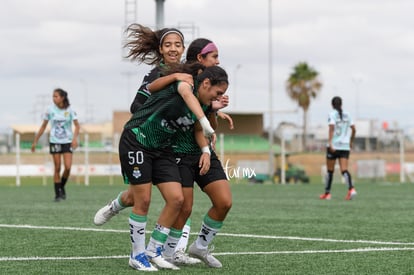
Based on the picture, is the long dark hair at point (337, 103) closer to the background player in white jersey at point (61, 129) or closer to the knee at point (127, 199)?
the background player in white jersey at point (61, 129)

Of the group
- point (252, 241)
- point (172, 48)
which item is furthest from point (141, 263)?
point (252, 241)

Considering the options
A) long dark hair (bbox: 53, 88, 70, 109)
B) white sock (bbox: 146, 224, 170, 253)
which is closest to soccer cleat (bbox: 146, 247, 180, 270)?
white sock (bbox: 146, 224, 170, 253)

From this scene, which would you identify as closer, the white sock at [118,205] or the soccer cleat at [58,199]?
the white sock at [118,205]

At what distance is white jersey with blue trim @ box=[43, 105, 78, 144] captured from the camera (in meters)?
17.2

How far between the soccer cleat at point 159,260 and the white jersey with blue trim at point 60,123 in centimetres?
1008

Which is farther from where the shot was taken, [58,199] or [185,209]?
[58,199]

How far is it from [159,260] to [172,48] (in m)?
1.77

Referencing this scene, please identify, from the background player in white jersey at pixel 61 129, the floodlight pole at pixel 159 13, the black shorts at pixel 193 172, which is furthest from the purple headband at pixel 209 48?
the floodlight pole at pixel 159 13

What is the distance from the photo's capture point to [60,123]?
56.6 feet

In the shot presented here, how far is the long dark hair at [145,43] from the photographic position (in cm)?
775

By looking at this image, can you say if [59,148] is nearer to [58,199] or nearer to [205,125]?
[58,199]

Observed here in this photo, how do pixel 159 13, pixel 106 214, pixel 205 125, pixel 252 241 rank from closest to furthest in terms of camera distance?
pixel 205 125 < pixel 106 214 < pixel 252 241 < pixel 159 13

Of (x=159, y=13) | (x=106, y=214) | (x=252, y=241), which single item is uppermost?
(x=159, y=13)

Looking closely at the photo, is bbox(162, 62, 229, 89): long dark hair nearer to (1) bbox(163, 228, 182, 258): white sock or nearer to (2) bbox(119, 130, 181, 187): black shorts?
(2) bbox(119, 130, 181, 187): black shorts
